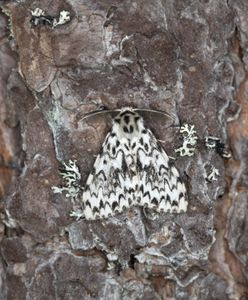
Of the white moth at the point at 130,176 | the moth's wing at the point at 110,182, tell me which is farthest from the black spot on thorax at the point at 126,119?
the moth's wing at the point at 110,182

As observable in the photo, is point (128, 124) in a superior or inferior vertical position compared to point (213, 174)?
superior

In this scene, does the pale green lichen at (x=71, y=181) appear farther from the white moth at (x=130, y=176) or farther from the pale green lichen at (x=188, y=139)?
the pale green lichen at (x=188, y=139)

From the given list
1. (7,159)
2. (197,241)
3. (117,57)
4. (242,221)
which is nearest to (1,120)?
(7,159)

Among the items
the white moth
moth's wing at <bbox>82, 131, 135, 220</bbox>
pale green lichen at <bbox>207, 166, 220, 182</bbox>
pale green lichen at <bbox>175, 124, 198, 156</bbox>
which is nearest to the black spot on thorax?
the white moth

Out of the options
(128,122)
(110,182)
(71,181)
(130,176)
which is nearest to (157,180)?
(130,176)

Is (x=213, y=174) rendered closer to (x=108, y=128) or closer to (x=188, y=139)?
(x=188, y=139)

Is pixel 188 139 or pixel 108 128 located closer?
pixel 188 139

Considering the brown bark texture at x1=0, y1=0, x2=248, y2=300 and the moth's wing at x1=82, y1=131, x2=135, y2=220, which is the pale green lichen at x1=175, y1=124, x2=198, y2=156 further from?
the moth's wing at x1=82, y1=131, x2=135, y2=220
